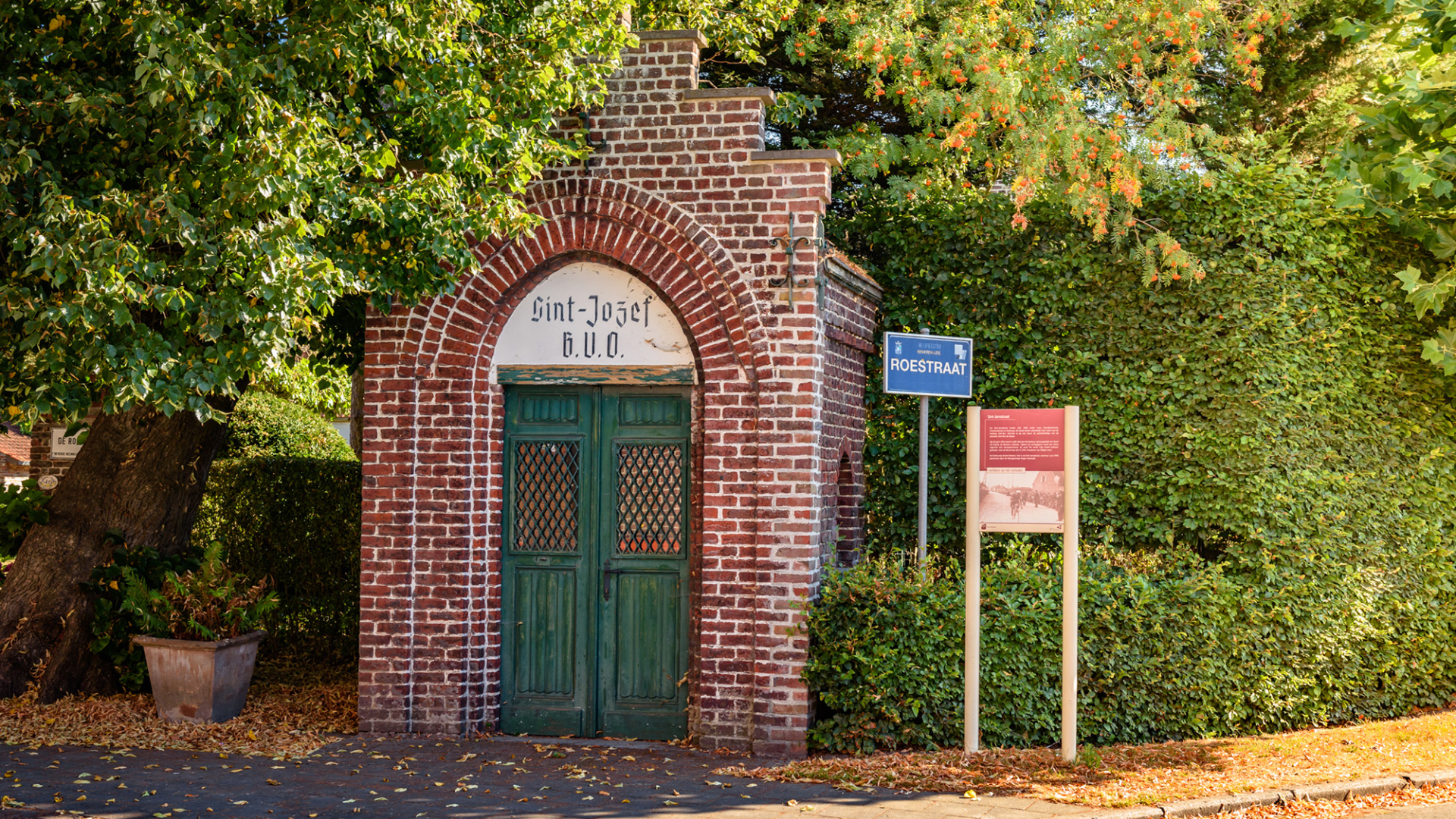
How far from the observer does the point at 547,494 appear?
26.5 feet

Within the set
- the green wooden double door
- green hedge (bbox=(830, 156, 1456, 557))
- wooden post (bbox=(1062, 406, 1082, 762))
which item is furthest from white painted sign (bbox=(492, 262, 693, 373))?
wooden post (bbox=(1062, 406, 1082, 762))

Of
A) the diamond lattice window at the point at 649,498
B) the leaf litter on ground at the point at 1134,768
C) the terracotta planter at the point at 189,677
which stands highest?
the diamond lattice window at the point at 649,498

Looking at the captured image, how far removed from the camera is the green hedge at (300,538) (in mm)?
10711

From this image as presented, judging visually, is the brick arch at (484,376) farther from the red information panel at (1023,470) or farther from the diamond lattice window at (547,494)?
the red information panel at (1023,470)

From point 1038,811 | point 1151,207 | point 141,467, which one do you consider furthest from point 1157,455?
point 141,467

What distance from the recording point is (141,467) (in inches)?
357

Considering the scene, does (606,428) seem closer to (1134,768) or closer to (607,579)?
(607,579)

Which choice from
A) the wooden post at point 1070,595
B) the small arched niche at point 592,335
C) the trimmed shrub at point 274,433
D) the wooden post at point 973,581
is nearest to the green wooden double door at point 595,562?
the small arched niche at point 592,335

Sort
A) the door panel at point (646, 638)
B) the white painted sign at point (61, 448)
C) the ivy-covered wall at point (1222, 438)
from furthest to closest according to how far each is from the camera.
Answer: the white painted sign at point (61, 448) → the ivy-covered wall at point (1222, 438) → the door panel at point (646, 638)

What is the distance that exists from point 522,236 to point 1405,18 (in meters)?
6.77

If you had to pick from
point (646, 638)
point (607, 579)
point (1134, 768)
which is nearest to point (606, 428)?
point (607, 579)

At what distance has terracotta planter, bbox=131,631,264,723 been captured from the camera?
8.06 metres

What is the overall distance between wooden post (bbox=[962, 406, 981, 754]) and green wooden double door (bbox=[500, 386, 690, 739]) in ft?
6.37

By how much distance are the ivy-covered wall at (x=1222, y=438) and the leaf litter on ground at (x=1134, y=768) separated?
0.49m
